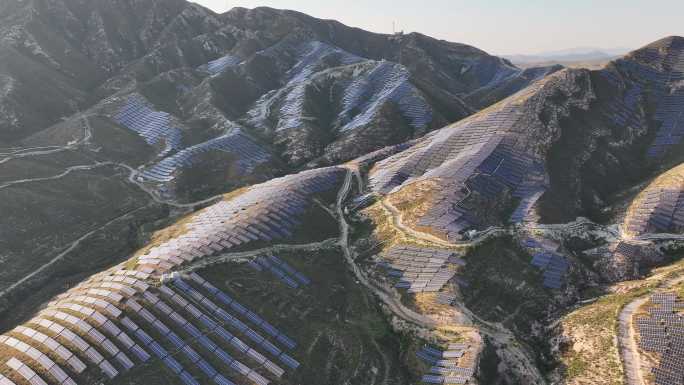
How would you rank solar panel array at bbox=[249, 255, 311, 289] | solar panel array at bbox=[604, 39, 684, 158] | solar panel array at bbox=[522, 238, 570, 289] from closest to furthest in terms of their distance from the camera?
1. solar panel array at bbox=[249, 255, 311, 289]
2. solar panel array at bbox=[522, 238, 570, 289]
3. solar panel array at bbox=[604, 39, 684, 158]

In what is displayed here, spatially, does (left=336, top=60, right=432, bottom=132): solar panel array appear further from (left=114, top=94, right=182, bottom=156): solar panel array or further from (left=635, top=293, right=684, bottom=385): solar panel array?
(left=635, top=293, right=684, bottom=385): solar panel array

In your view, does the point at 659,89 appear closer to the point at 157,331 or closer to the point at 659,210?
the point at 659,210

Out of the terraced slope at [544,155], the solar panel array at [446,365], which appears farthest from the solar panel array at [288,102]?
the solar panel array at [446,365]

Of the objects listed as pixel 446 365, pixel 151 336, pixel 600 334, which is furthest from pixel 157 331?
pixel 600 334

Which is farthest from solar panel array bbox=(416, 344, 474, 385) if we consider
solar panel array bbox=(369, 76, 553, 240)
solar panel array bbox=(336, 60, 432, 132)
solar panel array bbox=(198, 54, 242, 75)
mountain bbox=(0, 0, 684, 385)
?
solar panel array bbox=(198, 54, 242, 75)

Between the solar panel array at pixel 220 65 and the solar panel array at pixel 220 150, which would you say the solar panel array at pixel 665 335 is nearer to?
the solar panel array at pixel 220 150
